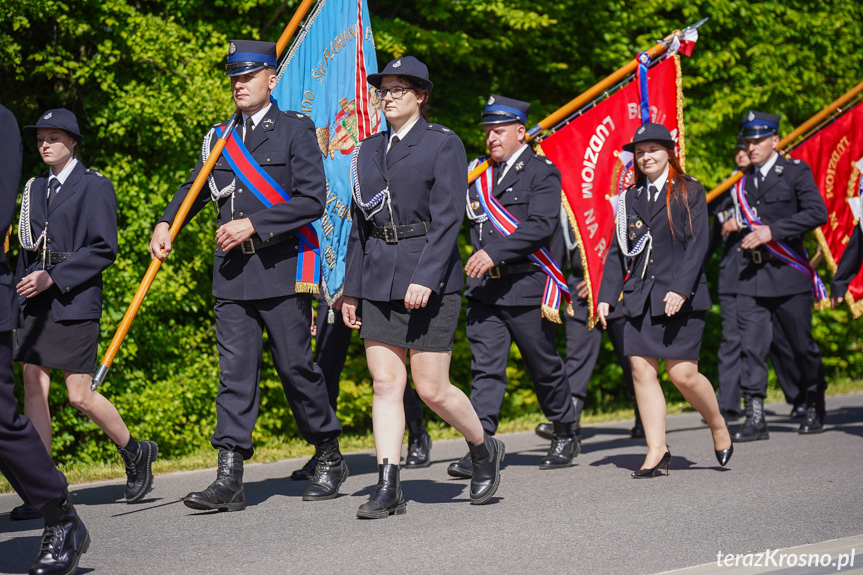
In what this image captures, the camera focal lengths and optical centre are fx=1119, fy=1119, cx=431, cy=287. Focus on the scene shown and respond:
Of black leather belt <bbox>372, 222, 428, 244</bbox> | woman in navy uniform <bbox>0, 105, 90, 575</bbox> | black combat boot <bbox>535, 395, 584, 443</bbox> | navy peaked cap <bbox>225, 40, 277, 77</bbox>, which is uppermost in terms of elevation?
navy peaked cap <bbox>225, 40, 277, 77</bbox>

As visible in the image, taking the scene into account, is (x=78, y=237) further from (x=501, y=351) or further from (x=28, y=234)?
(x=501, y=351)

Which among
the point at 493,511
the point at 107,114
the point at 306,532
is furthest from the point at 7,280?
the point at 107,114

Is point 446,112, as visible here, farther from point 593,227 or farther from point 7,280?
point 7,280

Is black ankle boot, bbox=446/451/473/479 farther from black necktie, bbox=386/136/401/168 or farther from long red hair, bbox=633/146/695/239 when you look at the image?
black necktie, bbox=386/136/401/168

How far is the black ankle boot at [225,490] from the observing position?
558 centimetres

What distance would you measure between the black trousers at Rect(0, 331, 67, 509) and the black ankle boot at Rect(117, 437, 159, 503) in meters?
1.75

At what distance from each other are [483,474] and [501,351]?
1291 mm

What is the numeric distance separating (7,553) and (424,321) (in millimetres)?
2165

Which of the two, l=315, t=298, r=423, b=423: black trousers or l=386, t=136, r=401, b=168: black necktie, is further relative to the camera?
l=315, t=298, r=423, b=423: black trousers

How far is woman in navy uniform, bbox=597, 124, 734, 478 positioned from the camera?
674cm

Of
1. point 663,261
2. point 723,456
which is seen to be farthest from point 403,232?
point 723,456

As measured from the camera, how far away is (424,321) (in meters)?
5.54

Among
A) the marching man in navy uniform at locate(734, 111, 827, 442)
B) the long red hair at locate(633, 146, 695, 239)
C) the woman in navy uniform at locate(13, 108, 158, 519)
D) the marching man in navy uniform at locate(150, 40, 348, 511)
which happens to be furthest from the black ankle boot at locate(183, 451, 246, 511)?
the marching man in navy uniform at locate(734, 111, 827, 442)

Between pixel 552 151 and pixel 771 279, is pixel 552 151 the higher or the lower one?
the higher one
